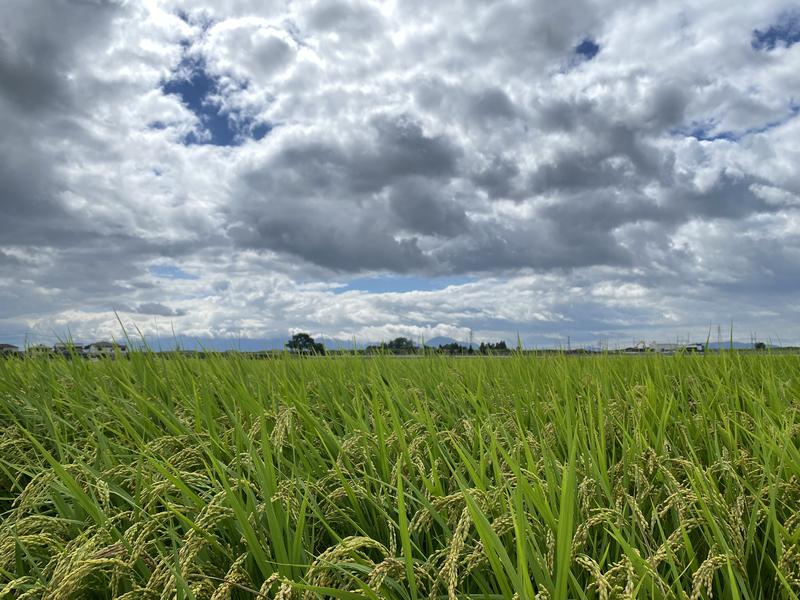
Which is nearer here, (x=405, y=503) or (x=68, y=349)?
(x=405, y=503)

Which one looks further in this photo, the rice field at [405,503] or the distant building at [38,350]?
the distant building at [38,350]

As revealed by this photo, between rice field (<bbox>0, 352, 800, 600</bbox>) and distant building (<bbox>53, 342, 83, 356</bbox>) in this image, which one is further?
distant building (<bbox>53, 342, 83, 356</bbox>)

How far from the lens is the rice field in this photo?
2.55 meters

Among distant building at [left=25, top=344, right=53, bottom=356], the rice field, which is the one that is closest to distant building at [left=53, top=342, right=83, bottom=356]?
distant building at [left=25, top=344, right=53, bottom=356]

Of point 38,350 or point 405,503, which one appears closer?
point 405,503

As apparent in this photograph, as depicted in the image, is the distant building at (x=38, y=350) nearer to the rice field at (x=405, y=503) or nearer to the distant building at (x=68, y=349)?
the distant building at (x=68, y=349)

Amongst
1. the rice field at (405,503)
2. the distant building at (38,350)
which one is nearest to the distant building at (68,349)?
the distant building at (38,350)

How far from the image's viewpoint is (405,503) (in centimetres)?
354

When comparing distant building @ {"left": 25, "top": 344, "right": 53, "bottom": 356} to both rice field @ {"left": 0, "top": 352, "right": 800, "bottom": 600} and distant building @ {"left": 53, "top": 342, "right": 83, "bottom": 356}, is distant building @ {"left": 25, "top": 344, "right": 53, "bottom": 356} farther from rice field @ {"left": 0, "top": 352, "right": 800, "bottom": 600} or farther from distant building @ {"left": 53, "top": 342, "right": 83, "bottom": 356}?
rice field @ {"left": 0, "top": 352, "right": 800, "bottom": 600}

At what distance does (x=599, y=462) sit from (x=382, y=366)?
4732mm

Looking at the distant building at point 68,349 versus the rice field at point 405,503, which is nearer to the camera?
the rice field at point 405,503

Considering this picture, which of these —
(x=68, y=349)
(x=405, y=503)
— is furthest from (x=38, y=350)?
(x=405, y=503)

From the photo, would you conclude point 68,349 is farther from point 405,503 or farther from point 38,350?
point 405,503

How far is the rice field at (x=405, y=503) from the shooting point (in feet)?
8.36
